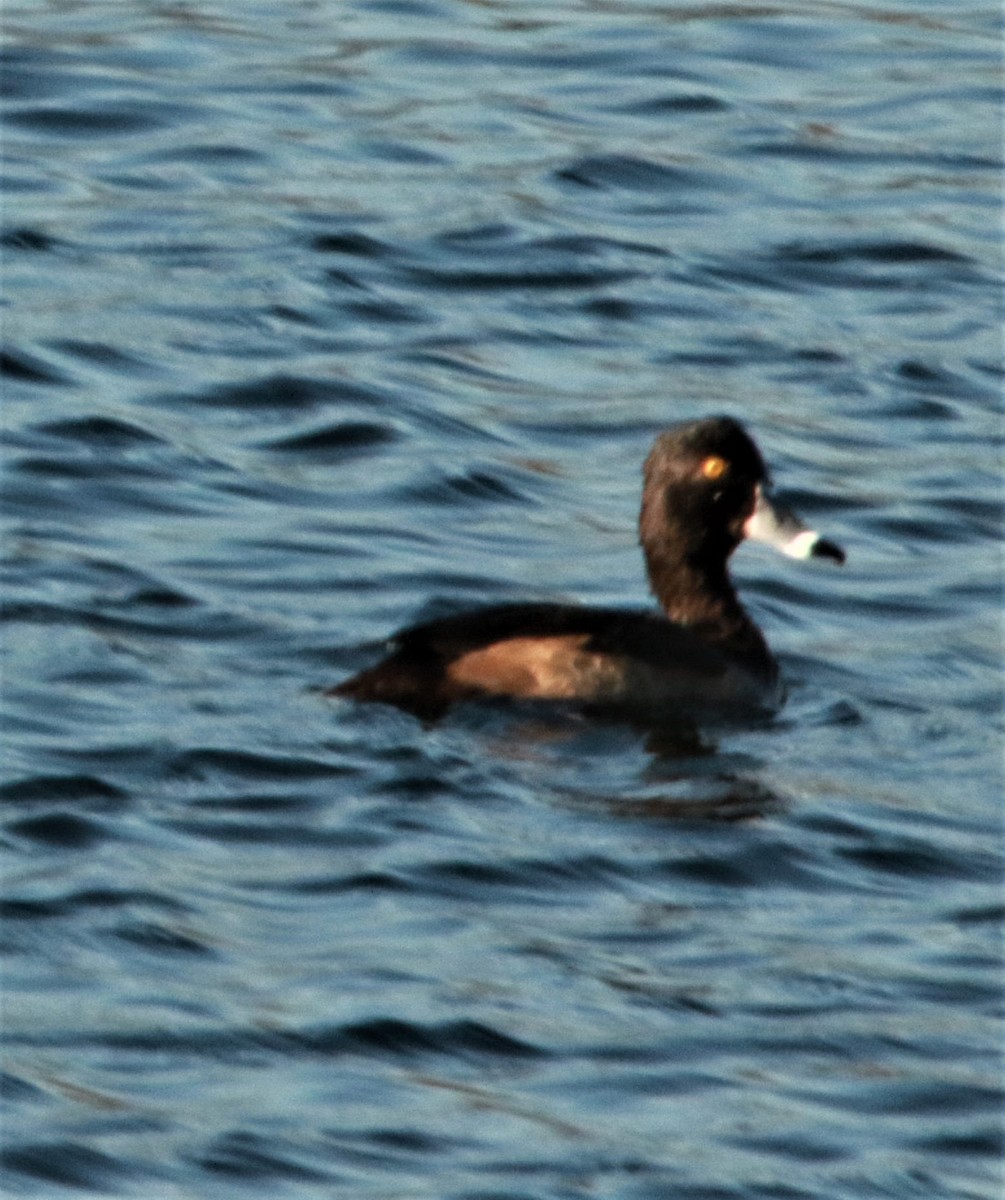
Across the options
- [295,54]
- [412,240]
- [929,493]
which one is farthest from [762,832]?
[295,54]

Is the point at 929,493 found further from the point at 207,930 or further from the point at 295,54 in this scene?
the point at 295,54

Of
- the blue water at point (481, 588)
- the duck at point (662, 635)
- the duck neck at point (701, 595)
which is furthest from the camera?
the duck neck at point (701, 595)

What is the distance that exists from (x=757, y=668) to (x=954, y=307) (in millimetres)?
4694

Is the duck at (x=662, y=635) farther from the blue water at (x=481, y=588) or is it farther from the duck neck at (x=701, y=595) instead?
the blue water at (x=481, y=588)

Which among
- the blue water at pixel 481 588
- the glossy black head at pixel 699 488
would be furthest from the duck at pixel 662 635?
the blue water at pixel 481 588

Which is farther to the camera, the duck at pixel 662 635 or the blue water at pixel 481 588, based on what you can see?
the duck at pixel 662 635

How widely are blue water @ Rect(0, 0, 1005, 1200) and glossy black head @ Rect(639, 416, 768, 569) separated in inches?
19.3

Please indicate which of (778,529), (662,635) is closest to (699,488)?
(778,529)

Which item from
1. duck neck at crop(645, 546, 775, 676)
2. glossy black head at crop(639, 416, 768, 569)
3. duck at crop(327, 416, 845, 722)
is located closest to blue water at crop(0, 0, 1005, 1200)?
duck at crop(327, 416, 845, 722)

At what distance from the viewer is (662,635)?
34.1ft

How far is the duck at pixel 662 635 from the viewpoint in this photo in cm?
993

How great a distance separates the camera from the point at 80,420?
12.7 meters

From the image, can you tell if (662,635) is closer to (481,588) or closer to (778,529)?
(778,529)

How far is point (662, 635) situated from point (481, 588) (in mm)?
1133
